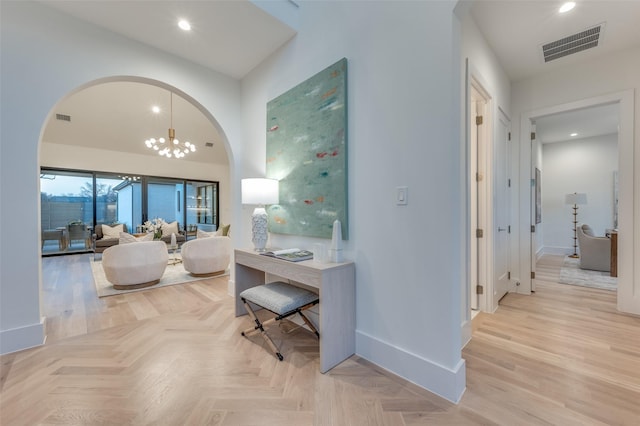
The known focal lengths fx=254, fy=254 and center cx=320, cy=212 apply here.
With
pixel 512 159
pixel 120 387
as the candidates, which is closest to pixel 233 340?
pixel 120 387

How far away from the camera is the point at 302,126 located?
95.6 inches

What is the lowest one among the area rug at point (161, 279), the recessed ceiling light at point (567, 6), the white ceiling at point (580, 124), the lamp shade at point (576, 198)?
the area rug at point (161, 279)

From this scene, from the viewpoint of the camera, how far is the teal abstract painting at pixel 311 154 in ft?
6.90

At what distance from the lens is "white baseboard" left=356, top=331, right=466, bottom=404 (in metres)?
1.53

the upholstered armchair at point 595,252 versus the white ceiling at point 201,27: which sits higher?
the white ceiling at point 201,27

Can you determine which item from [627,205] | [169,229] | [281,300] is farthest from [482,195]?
[169,229]

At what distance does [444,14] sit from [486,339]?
2515 millimetres

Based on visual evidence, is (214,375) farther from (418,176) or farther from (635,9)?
(635,9)

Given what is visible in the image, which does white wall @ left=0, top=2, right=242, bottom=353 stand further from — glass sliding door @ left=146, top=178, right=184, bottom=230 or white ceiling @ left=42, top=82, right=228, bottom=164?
glass sliding door @ left=146, top=178, right=184, bottom=230

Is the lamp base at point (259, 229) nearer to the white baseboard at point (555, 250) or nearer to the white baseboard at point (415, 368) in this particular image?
the white baseboard at point (415, 368)

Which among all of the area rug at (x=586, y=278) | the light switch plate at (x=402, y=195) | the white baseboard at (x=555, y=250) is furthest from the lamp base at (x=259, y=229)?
the white baseboard at (x=555, y=250)

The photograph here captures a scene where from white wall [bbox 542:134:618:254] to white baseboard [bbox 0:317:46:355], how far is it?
9249 mm

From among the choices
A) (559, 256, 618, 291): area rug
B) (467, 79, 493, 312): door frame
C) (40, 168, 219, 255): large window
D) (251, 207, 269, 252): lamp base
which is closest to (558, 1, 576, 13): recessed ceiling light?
(467, 79, 493, 312): door frame

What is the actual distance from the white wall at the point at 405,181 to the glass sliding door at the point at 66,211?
8140 mm
